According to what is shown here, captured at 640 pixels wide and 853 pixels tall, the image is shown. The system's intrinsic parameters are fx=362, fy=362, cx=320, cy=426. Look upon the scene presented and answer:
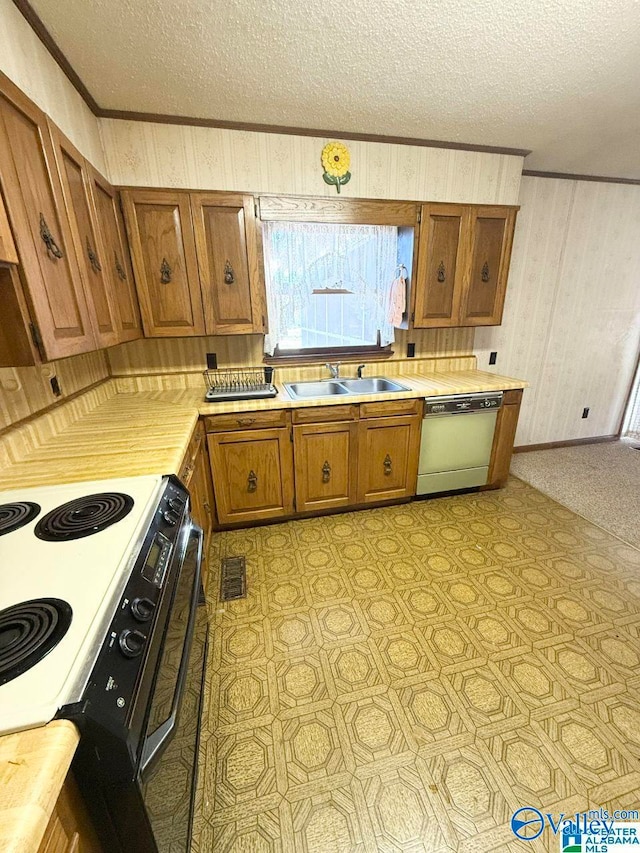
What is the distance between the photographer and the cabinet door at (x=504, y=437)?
→ 8.89ft

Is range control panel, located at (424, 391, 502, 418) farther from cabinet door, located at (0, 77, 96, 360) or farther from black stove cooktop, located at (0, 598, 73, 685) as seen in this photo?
black stove cooktop, located at (0, 598, 73, 685)

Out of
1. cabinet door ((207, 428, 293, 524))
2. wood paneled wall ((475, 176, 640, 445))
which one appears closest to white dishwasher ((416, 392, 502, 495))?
wood paneled wall ((475, 176, 640, 445))

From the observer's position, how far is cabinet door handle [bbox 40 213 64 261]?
Result: 1.19 meters

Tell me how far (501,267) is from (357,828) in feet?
10.2

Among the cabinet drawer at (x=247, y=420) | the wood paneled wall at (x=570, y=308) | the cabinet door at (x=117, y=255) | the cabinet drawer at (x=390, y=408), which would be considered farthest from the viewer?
the wood paneled wall at (x=570, y=308)

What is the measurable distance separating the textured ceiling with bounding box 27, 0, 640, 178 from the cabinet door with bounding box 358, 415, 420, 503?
1.82 meters

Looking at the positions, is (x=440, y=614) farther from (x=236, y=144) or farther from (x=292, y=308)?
(x=236, y=144)

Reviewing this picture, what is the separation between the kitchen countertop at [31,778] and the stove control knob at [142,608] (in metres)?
0.24

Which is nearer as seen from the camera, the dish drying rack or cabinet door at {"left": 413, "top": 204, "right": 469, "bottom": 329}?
the dish drying rack

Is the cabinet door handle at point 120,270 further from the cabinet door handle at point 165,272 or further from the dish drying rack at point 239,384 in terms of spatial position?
the dish drying rack at point 239,384

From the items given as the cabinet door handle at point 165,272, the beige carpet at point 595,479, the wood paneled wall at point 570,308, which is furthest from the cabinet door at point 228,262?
the beige carpet at point 595,479

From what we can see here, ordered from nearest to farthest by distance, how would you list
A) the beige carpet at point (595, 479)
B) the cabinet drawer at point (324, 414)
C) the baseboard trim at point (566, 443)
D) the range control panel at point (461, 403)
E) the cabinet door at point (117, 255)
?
the cabinet door at point (117, 255) → the cabinet drawer at point (324, 414) → the range control panel at point (461, 403) → the beige carpet at point (595, 479) → the baseboard trim at point (566, 443)

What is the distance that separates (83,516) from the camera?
109cm

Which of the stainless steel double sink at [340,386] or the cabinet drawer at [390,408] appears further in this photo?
the stainless steel double sink at [340,386]
